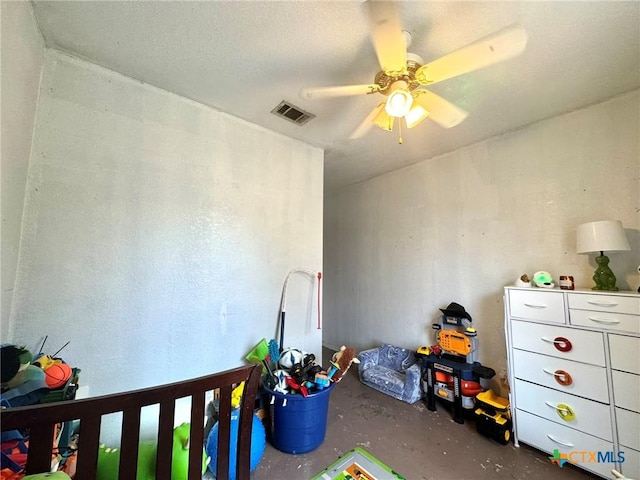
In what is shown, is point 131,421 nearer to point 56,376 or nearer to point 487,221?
point 56,376

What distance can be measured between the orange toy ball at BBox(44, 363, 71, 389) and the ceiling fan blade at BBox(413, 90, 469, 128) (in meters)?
2.12

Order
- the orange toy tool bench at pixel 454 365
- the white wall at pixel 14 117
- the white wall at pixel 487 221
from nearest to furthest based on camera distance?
the white wall at pixel 14 117, the white wall at pixel 487 221, the orange toy tool bench at pixel 454 365

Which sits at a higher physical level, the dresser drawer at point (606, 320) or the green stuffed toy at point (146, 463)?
the dresser drawer at point (606, 320)

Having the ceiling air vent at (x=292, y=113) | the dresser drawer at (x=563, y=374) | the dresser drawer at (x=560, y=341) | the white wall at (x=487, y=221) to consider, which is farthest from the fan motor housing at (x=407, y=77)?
the dresser drawer at (x=563, y=374)

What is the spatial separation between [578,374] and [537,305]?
434mm

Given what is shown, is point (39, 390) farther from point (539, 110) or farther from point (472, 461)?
point (539, 110)

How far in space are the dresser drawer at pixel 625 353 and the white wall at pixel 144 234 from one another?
208cm

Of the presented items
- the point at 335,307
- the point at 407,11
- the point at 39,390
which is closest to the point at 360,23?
the point at 407,11

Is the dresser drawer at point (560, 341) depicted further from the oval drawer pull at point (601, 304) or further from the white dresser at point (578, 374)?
the oval drawer pull at point (601, 304)

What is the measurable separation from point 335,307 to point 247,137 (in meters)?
2.78

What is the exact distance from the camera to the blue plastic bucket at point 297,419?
1.70 m

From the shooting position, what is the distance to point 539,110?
199 cm

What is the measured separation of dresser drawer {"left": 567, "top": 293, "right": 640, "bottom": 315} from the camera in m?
1.45

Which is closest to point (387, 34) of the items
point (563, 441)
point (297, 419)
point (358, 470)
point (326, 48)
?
point (326, 48)
